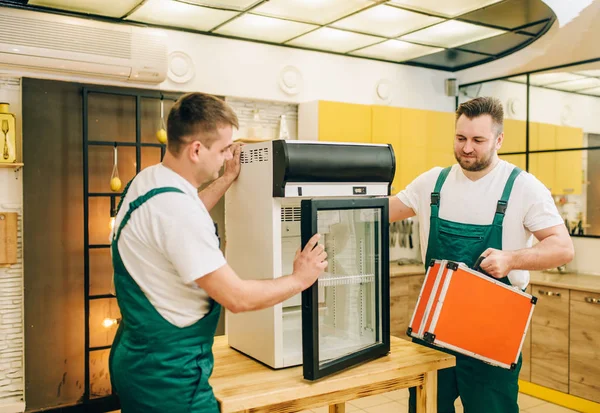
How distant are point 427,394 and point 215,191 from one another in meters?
1.09

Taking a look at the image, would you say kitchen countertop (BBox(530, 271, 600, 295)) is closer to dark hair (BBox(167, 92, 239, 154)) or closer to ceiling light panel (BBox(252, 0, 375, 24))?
ceiling light panel (BBox(252, 0, 375, 24))

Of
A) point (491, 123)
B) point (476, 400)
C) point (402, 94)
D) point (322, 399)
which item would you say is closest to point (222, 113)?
point (322, 399)

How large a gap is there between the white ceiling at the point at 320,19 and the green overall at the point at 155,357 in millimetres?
2760

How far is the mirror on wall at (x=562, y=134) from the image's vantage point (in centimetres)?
496

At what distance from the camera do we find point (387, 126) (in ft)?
17.1

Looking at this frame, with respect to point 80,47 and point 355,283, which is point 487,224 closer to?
point 355,283

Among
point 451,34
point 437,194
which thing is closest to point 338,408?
point 437,194

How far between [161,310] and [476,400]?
1321 mm

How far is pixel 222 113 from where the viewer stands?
1.63m

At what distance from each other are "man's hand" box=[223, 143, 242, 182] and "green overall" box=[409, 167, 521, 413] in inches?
33.9

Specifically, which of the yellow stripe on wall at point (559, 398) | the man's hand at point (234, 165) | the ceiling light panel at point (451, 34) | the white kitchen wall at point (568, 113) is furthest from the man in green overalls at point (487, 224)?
the white kitchen wall at point (568, 113)

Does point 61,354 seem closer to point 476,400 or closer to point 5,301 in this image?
point 5,301

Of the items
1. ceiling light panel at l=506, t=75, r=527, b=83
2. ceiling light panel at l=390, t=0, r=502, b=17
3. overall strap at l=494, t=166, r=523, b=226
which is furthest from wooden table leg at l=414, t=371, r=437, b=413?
ceiling light panel at l=506, t=75, r=527, b=83

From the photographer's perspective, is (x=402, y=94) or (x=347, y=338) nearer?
(x=347, y=338)
